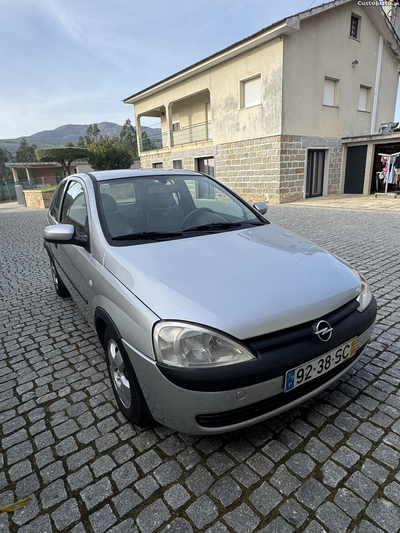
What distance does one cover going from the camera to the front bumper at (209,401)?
152cm

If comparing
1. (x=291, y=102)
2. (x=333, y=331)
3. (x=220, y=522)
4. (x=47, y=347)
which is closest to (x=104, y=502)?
(x=220, y=522)

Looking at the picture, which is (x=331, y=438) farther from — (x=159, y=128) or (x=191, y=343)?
(x=159, y=128)

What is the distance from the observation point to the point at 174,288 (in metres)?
1.74

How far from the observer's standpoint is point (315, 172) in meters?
15.6

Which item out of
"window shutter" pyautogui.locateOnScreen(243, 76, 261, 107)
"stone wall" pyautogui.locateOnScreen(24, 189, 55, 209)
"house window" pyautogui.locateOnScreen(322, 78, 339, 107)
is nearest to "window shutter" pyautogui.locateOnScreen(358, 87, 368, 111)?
"house window" pyautogui.locateOnScreen(322, 78, 339, 107)

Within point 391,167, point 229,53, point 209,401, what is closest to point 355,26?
point 229,53

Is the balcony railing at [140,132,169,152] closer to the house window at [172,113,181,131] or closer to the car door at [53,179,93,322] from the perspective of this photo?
the house window at [172,113,181,131]

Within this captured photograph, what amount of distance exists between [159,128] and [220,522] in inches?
981

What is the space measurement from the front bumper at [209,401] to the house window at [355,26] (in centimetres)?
1908

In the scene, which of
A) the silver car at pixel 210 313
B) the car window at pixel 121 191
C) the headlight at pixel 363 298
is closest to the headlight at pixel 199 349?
the silver car at pixel 210 313

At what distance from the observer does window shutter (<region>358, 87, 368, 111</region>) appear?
651 inches

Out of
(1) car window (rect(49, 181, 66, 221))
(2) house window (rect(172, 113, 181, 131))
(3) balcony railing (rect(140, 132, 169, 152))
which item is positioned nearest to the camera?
(1) car window (rect(49, 181, 66, 221))

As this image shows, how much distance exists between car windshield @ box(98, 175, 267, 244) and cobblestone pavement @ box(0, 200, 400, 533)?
122 centimetres

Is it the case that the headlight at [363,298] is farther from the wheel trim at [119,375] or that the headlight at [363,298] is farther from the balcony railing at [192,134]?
the balcony railing at [192,134]
